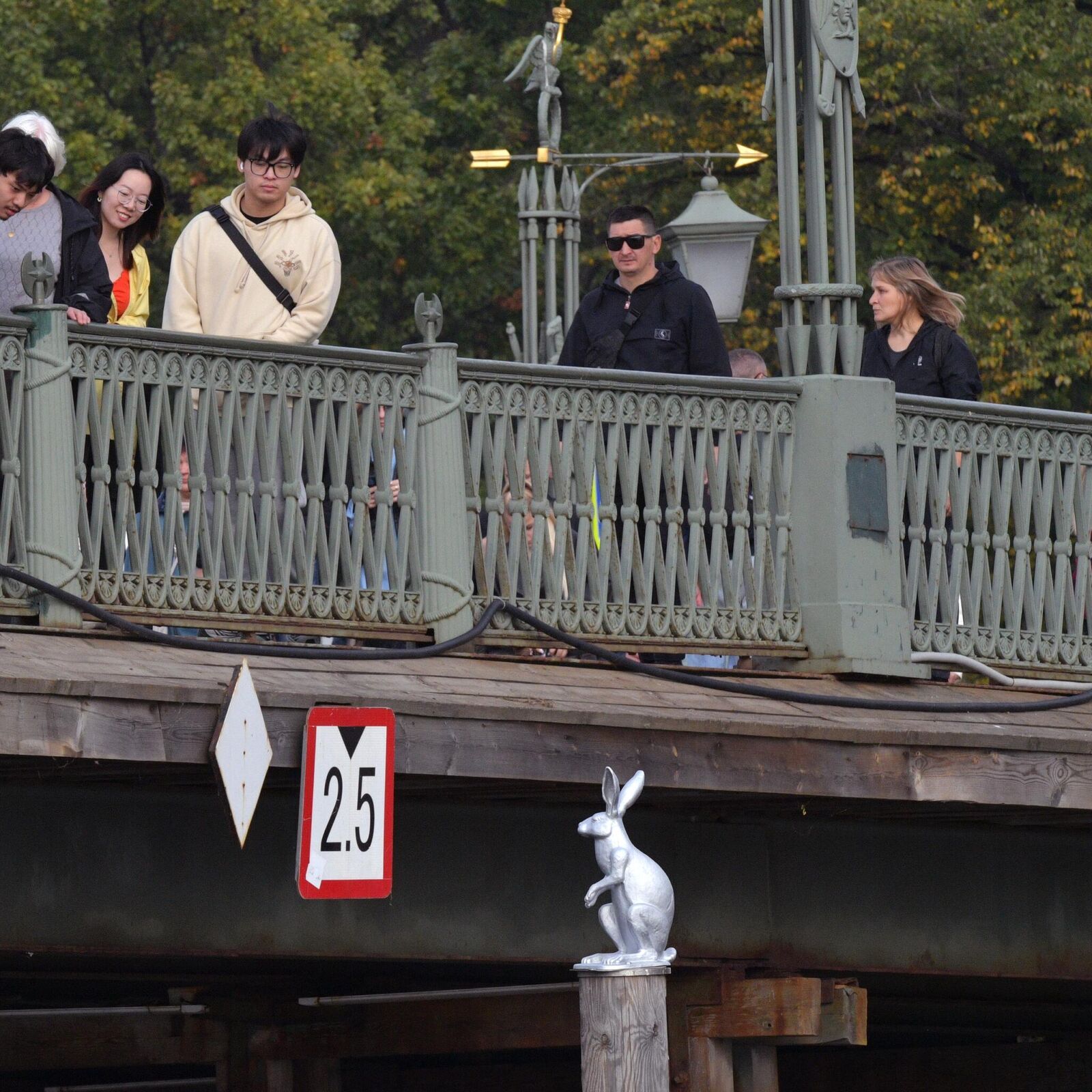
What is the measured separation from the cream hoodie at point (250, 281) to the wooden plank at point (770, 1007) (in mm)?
3061

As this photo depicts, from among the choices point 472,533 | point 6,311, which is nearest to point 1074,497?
point 472,533

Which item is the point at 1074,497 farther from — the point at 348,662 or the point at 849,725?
the point at 348,662

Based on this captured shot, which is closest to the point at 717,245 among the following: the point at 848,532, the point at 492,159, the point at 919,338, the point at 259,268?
the point at 492,159

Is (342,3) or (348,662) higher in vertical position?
(342,3)

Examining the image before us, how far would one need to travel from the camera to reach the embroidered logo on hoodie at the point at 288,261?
964 centimetres

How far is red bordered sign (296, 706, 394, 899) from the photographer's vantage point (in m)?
7.92

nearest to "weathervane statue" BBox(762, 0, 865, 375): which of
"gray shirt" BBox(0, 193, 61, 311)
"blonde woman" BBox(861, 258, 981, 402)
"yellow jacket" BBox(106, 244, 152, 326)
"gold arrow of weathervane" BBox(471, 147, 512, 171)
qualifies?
"blonde woman" BBox(861, 258, 981, 402)

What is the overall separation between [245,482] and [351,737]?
1175 mm

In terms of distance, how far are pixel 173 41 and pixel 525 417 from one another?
93.4 ft

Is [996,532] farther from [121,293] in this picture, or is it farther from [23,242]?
[23,242]

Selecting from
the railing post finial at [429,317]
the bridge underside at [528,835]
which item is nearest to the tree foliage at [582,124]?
the bridge underside at [528,835]

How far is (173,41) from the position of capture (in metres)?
36.5

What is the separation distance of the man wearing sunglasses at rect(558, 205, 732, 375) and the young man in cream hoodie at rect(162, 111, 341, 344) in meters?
1.16

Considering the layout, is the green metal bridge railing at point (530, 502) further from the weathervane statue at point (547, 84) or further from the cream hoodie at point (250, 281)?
the weathervane statue at point (547, 84)
